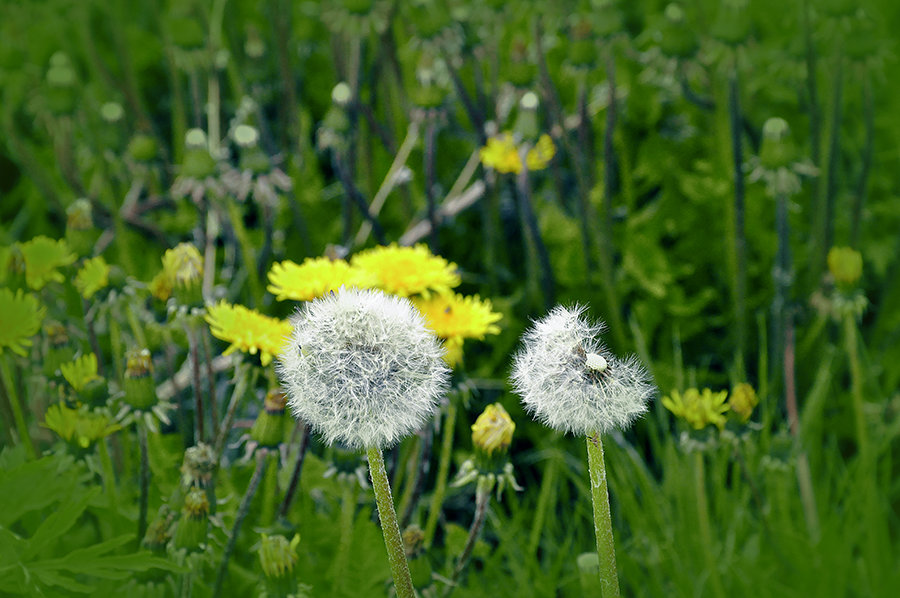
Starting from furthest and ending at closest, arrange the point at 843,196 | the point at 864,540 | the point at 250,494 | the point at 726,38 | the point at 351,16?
the point at 843,196 < the point at 351,16 < the point at 726,38 < the point at 864,540 < the point at 250,494

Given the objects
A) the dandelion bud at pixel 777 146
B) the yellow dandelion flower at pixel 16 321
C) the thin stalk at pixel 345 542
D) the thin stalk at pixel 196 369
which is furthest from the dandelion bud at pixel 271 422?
the dandelion bud at pixel 777 146

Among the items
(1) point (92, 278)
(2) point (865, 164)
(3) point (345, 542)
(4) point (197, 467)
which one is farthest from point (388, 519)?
(2) point (865, 164)

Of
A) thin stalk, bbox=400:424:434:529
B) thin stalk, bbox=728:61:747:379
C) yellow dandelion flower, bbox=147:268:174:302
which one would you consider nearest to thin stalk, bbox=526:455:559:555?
thin stalk, bbox=400:424:434:529

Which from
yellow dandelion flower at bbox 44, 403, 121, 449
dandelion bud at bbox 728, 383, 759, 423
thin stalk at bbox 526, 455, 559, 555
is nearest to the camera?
yellow dandelion flower at bbox 44, 403, 121, 449

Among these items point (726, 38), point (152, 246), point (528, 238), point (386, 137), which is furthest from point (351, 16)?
point (152, 246)

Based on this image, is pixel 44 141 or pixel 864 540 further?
pixel 44 141

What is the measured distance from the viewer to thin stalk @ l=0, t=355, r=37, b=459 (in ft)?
5.52

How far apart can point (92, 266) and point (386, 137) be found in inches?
47.4

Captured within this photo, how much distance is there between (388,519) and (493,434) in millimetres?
372

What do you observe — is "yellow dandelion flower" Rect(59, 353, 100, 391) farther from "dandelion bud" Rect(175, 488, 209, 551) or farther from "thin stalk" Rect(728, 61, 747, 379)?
"thin stalk" Rect(728, 61, 747, 379)

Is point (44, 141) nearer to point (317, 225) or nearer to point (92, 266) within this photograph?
point (317, 225)

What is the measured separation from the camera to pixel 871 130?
2.57m

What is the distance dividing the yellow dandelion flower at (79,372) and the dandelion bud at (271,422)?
30cm

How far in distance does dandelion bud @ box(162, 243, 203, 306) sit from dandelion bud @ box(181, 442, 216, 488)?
0.33 meters
